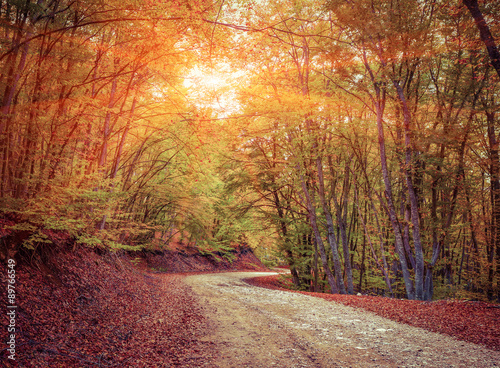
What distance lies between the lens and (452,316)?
6277 mm

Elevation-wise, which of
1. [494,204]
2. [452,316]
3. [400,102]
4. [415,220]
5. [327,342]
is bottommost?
[327,342]

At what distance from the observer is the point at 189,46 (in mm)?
6012

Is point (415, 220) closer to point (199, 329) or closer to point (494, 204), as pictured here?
point (494, 204)

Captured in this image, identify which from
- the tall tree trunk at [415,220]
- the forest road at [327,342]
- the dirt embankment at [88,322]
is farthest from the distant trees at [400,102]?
the dirt embankment at [88,322]

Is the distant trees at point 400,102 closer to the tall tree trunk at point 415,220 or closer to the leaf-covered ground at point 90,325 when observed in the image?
the tall tree trunk at point 415,220

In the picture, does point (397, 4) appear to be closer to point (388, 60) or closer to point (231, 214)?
point (388, 60)

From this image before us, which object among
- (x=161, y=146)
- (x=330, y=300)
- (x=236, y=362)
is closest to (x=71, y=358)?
(x=236, y=362)

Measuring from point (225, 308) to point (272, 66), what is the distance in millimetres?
10377

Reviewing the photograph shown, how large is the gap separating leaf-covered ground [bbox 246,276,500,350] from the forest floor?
1.0 inches

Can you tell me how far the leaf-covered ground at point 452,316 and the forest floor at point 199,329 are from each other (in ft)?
0.08

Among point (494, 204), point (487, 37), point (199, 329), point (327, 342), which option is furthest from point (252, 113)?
point (494, 204)

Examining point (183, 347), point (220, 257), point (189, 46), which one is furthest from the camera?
point (220, 257)

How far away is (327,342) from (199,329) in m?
2.55

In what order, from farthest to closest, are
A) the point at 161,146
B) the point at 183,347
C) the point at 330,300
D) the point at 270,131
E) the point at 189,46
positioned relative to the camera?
the point at 161,146, the point at 270,131, the point at 330,300, the point at 189,46, the point at 183,347
